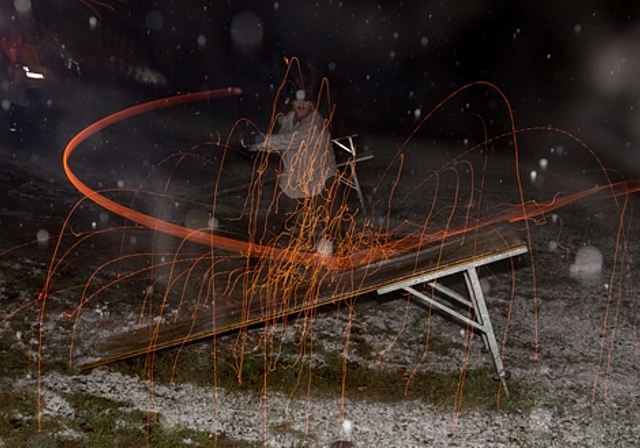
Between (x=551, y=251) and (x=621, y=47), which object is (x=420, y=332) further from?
(x=621, y=47)

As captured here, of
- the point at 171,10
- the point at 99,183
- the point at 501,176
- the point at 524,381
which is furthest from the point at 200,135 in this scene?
the point at 524,381

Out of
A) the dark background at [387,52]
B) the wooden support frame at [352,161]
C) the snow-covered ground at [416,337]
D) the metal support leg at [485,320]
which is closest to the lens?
the snow-covered ground at [416,337]

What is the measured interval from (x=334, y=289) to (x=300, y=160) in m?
2.15

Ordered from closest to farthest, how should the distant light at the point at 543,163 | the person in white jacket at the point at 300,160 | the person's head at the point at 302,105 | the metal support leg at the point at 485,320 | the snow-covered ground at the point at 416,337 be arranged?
the snow-covered ground at the point at 416,337
the metal support leg at the point at 485,320
the person in white jacket at the point at 300,160
the person's head at the point at 302,105
the distant light at the point at 543,163

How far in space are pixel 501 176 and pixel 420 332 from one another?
8276 millimetres

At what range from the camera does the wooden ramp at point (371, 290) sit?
4566 millimetres

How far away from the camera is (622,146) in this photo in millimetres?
17109

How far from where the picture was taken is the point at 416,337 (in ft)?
19.9

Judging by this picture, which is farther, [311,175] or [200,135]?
[200,135]

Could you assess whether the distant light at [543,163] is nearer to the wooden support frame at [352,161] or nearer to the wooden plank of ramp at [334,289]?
the wooden support frame at [352,161]

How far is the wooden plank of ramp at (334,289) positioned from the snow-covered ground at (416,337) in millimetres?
317

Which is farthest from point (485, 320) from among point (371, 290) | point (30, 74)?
point (30, 74)

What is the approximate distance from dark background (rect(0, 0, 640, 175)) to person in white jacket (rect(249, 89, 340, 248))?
11.5m

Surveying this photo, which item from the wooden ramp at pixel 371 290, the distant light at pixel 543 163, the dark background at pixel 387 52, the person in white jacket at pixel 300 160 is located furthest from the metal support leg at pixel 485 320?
the dark background at pixel 387 52
